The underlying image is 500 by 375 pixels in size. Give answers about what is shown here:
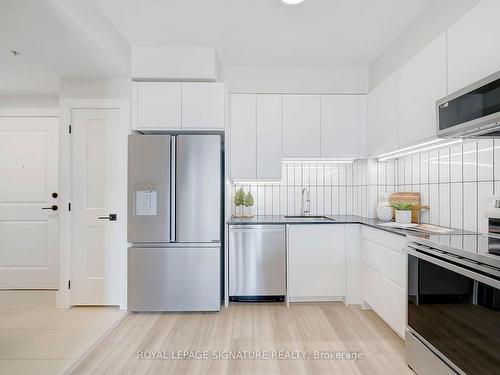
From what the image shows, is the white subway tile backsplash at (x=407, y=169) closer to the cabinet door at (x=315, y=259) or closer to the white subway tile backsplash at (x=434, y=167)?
the white subway tile backsplash at (x=434, y=167)

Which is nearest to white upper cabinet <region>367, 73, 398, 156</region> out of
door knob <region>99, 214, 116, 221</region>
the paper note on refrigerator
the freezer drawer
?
the freezer drawer

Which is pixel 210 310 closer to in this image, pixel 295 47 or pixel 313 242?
pixel 313 242

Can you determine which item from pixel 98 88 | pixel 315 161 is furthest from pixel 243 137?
pixel 98 88

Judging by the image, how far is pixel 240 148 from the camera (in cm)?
327

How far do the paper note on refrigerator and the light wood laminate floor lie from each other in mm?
968

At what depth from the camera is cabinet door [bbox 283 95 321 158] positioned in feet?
10.8

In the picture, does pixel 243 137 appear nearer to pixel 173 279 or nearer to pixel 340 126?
pixel 340 126

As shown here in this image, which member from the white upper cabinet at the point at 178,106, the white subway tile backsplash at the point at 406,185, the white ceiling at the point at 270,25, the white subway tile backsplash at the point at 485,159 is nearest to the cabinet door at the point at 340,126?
the white subway tile backsplash at the point at 406,185

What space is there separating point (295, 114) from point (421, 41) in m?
1.31

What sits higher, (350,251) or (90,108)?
(90,108)

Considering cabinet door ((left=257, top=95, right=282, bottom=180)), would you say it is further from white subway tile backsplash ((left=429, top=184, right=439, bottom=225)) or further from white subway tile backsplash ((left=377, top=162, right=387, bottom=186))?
white subway tile backsplash ((left=429, top=184, right=439, bottom=225))

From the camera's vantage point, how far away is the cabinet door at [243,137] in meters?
3.27

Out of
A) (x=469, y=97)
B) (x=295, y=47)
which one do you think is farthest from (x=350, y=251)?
(x=295, y=47)

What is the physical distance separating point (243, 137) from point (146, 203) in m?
1.23
